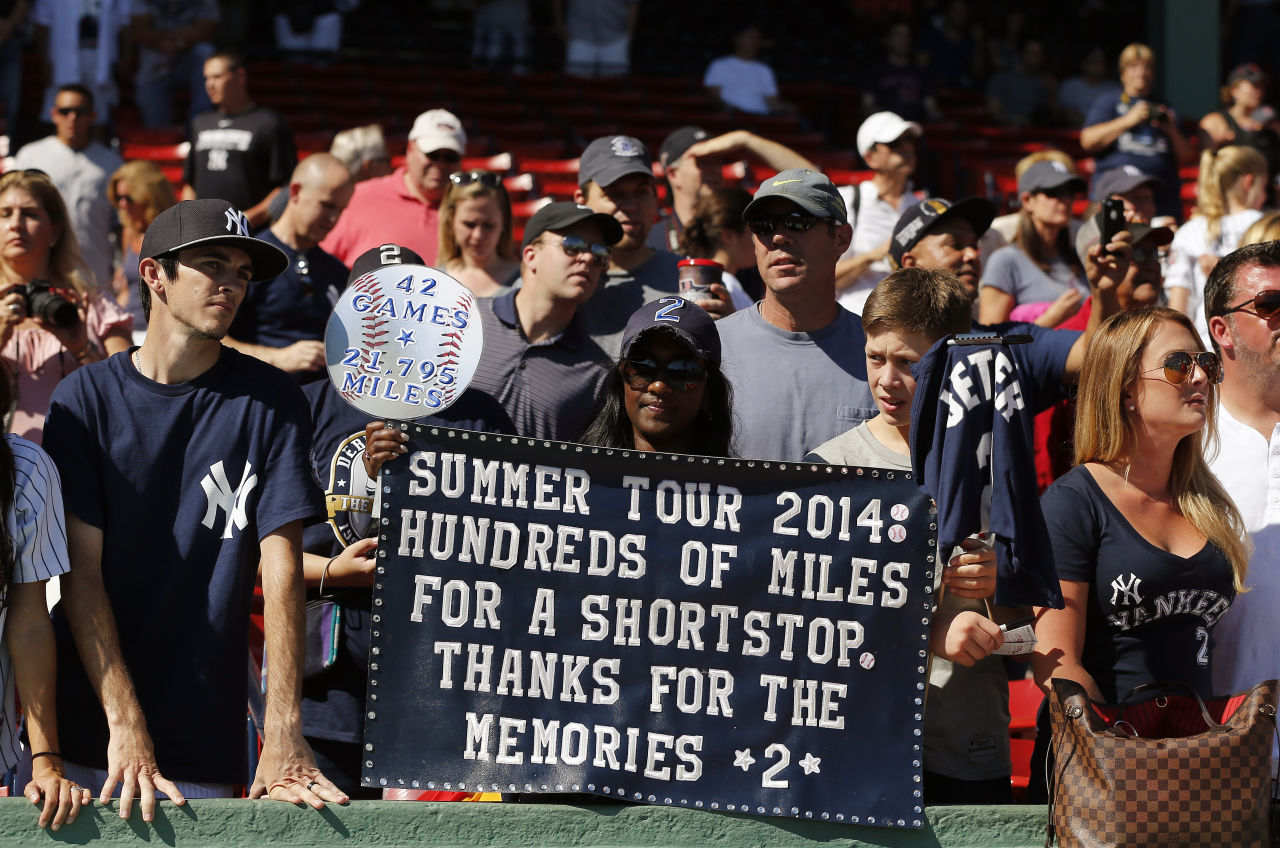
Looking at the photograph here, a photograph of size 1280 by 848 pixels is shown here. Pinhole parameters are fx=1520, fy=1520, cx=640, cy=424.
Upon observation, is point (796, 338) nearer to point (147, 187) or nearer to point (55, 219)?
point (55, 219)

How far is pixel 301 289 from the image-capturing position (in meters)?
5.59

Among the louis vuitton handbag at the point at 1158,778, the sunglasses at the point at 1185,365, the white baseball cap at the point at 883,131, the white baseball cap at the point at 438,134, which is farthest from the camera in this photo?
the white baseball cap at the point at 883,131

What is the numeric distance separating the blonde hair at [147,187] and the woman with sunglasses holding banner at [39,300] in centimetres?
189

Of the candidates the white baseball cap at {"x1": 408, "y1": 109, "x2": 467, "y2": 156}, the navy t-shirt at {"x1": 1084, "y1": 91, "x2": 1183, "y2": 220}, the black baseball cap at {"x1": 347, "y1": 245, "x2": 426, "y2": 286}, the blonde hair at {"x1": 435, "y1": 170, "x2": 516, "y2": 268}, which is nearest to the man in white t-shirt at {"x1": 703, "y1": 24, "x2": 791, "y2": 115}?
the navy t-shirt at {"x1": 1084, "y1": 91, "x2": 1183, "y2": 220}

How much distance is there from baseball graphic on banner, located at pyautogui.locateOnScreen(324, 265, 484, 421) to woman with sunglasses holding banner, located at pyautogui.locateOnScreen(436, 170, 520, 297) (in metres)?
1.92

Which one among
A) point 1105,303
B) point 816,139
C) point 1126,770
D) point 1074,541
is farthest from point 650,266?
point 816,139

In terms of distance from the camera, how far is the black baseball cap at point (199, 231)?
352cm

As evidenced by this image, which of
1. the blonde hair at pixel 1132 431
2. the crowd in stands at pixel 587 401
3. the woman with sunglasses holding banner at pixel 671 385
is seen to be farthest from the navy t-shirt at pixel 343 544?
the blonde hair at pixel 1132 431

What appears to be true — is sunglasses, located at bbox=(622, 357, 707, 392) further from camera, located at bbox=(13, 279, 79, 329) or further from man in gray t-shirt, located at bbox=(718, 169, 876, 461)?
camera, located at bbox=(13, 279, 79, 329)

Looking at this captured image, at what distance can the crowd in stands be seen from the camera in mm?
3453

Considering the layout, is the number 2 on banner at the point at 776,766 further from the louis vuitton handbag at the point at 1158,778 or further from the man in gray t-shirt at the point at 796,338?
the man in gray t-shirt at the point at 796,338

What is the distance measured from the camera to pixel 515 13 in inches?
638

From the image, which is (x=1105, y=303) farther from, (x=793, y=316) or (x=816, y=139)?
(x=816, y=139)

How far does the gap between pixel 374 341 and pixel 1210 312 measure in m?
2.32
